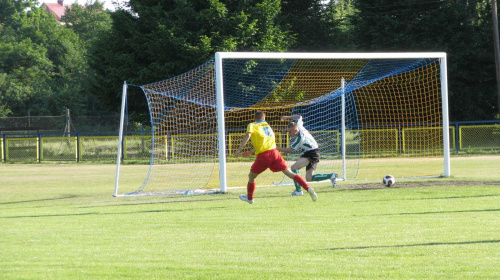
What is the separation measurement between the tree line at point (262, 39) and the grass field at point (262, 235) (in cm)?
1806

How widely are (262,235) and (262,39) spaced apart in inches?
1037

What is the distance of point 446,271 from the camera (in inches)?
249

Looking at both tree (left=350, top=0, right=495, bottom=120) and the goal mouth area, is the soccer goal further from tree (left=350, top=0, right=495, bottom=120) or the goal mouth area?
tree (left=350, top=0, right=495, bottom=120)

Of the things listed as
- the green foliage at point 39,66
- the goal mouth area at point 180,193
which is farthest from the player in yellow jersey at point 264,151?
the green foliage at point 39,66

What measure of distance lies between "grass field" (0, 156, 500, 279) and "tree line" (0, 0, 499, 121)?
59.2 ft

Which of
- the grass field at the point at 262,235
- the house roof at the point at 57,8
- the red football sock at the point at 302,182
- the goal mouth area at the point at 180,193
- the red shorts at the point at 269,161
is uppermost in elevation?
the house roof at the point at 57,8

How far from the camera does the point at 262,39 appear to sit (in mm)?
34312

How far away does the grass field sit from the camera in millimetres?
6625

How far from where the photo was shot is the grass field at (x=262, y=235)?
21.7 ft

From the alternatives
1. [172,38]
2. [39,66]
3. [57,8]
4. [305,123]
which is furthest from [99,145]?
[57,8]

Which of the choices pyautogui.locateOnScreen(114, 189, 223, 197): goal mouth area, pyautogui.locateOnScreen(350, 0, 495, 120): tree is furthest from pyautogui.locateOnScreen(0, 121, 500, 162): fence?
pyautogui.locateOnScreen(114, 189, 223, 197): goal mouth area

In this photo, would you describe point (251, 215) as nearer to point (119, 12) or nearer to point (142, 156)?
point (142, 156)

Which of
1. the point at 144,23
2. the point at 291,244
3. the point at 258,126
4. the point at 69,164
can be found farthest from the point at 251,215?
the point at 144,23

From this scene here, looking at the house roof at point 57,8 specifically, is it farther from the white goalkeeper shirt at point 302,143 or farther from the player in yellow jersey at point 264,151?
the player in yellow jersey at point 264,151
